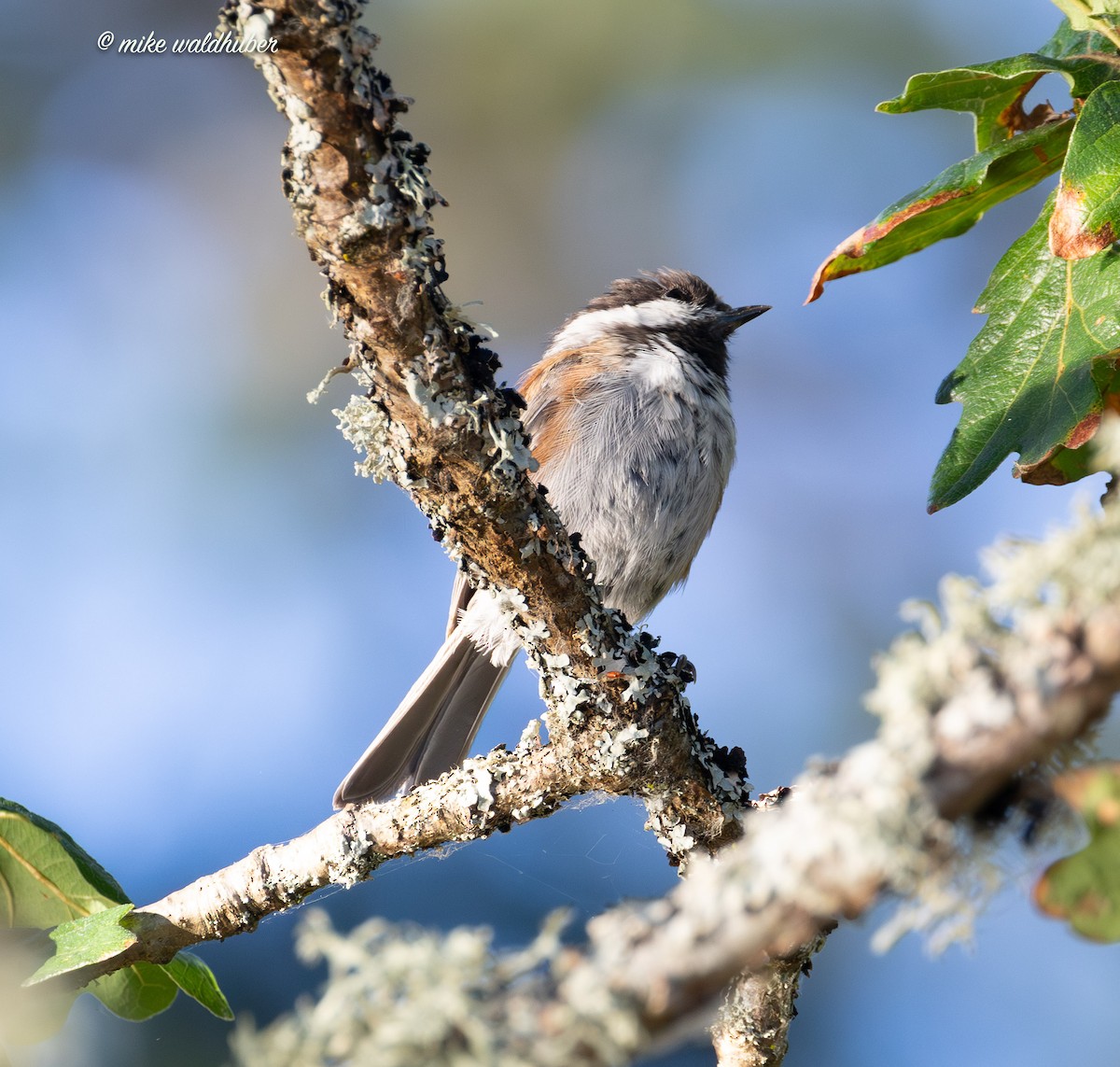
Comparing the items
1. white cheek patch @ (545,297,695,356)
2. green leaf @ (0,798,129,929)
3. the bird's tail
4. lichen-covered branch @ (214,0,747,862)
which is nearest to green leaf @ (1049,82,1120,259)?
lichen-covered branch @ (214,0,747,862)

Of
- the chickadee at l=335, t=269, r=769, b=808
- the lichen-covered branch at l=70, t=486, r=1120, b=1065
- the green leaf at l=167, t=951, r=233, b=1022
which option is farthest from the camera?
the chickadee at l=335, t=269, r=769, b=808

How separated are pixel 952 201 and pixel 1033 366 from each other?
0.28 meters

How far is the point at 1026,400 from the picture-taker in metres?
1.60

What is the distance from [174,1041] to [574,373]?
2.46 metres

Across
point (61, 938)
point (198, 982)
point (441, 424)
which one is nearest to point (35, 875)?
point (61, 938)

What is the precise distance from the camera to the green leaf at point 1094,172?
1.38 metres

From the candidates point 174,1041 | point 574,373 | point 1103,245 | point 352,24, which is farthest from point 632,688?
point 174,1041

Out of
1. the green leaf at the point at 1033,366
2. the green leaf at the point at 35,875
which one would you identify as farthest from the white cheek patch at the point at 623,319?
the green leaf at the point at 35,875

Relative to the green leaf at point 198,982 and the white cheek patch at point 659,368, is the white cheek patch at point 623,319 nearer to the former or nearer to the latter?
the white cheek patch at point 659,368

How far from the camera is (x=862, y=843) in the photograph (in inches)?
22.5

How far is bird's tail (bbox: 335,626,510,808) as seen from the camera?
119 inches

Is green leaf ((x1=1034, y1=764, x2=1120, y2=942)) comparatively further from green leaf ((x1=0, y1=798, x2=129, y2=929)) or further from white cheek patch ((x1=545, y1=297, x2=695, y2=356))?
white cheek patch ((x1=545, y1=297, x2=695, y2=356))

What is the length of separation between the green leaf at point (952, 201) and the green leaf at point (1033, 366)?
0.26ft

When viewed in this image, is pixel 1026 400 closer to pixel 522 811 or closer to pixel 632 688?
pixel 632 688
